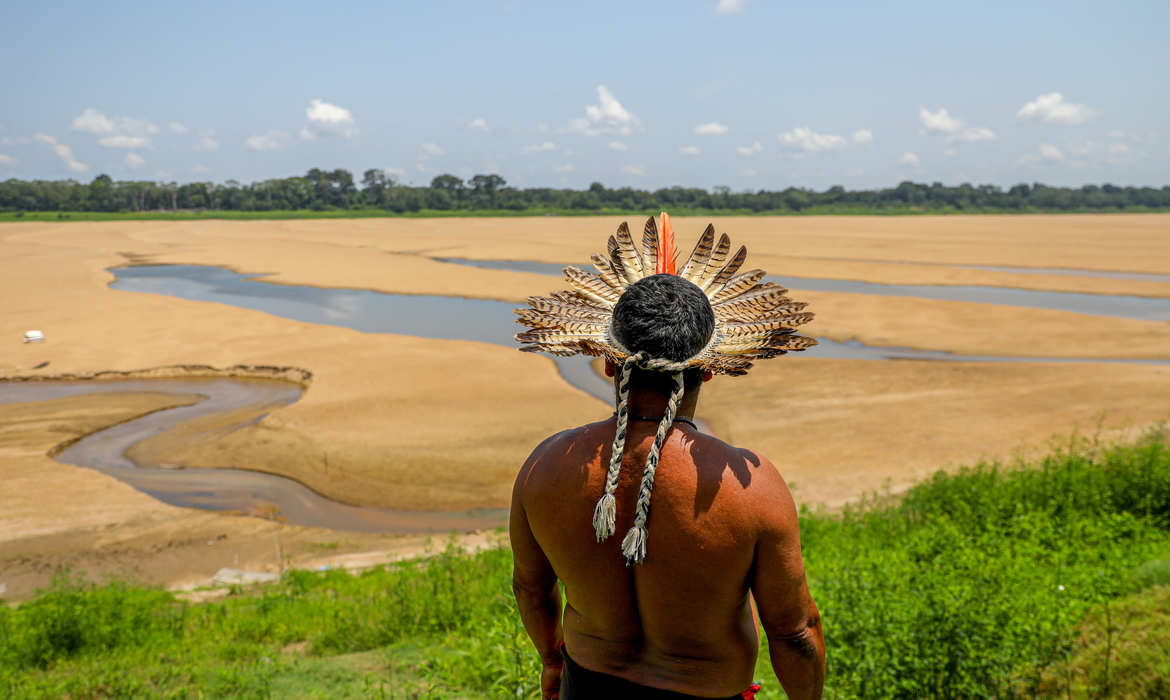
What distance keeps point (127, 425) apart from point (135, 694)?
36.8ft

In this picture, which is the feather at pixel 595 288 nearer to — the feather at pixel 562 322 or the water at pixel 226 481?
the feather at pixel 562 322

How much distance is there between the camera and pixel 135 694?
4.27m

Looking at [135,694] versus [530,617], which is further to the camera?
Result: [135,694]

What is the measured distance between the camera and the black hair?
1.86m

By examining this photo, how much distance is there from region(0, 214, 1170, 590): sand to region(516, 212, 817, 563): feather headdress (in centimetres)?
854

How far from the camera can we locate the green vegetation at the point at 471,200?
89.8 metres

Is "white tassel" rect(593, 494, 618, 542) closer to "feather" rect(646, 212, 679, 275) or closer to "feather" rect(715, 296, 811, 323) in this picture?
"feather" rect(715, 296, 811, 323)

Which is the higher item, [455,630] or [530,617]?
[530,617]

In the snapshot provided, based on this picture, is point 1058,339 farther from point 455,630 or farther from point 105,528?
point 105,528

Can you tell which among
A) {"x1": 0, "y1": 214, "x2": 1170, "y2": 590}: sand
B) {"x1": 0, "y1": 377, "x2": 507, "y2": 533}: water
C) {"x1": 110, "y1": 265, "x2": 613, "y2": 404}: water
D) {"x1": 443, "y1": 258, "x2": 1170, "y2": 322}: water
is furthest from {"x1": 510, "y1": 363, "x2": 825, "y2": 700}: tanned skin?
{"x1": 443, "y1": 258, "x2": 1170, "y2": 322}: water

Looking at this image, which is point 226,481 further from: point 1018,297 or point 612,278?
point 1018,297

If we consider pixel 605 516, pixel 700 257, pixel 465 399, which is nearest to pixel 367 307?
pixel 465 399

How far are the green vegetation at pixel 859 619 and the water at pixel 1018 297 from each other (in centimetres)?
1886

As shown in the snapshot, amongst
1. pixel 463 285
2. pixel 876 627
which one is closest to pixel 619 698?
pixel 876 627
